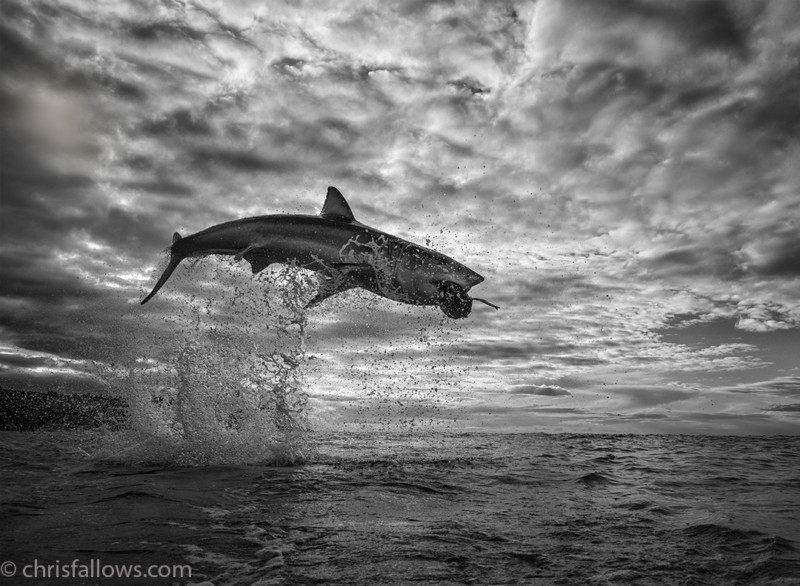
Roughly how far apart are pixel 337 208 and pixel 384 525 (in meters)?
4.95

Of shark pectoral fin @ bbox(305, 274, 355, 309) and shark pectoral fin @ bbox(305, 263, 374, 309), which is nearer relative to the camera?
shark pectoral fin @ bbox(305, 263, 374, 309)

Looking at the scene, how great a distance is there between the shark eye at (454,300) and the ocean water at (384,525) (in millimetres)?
2688

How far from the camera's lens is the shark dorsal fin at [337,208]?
8594mm

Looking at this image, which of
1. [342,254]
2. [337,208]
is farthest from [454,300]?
[337,208]

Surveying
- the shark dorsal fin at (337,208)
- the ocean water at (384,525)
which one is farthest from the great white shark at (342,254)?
the ocean water at (384,525)

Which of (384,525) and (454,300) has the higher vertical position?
(454,300)

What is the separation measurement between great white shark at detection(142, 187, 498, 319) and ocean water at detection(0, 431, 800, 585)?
2965 millimetres

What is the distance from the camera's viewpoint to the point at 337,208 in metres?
8.66

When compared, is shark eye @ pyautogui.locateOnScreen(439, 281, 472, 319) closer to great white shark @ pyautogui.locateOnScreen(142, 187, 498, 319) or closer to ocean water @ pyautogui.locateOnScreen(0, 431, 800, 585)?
great white shark @ pyautogui.locateOnScreen(142, 187, 498, 319)

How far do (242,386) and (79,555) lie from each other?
21.6ft

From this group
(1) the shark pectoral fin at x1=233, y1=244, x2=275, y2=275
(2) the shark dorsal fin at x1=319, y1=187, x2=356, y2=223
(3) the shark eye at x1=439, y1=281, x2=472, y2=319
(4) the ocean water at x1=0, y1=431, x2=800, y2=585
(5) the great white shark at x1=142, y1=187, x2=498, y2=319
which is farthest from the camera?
(1) the shark pectoral fin at x1=233, y1=244, x2=275, y2=275

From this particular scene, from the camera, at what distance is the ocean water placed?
14.4 feet

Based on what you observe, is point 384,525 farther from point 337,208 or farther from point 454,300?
point 337,208

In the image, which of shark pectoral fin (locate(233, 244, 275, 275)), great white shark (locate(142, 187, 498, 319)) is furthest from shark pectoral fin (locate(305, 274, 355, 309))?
shark pectoral fin (locate(233, 244, 275, 275))
